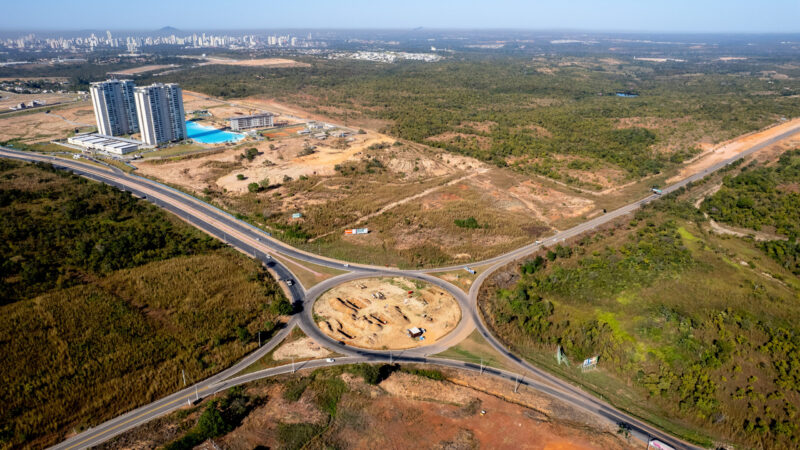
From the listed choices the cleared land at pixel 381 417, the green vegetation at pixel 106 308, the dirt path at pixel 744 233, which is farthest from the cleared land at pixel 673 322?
the green vegetation at pixel 106 308

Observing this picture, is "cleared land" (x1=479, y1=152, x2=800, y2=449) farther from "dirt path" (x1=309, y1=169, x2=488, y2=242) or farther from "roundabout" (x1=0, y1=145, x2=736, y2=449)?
"dirt path" (x1=309, y1=169, x2=488, y2=242)

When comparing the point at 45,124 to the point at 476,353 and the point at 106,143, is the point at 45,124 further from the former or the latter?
the point at 476,353

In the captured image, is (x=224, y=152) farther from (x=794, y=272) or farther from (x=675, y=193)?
(x=794, y=272)

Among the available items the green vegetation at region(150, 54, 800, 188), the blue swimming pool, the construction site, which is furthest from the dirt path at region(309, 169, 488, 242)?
the blue swimming pool

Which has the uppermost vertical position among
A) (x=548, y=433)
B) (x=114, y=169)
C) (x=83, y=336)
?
(x=114, y=169)

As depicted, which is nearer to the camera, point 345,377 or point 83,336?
point 345,377

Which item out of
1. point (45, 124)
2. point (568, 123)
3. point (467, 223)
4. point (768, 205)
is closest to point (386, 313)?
point (467, 223)

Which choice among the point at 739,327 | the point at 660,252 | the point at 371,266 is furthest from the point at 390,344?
the point at 660,252
